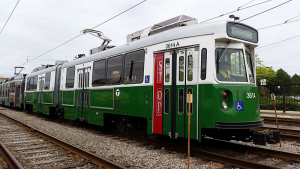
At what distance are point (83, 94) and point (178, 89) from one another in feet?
18.4

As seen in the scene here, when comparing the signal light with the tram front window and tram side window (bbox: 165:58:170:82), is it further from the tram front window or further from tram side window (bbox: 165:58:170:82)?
tram side window (bbox: 165:58:170:82)

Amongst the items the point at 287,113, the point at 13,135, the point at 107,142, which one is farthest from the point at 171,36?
the point at 287,113

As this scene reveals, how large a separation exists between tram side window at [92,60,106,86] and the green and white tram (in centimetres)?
46

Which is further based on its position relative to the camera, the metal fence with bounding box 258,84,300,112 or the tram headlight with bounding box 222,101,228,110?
the metal fence with bounding box 258,84,300,112

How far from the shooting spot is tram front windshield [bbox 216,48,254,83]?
5902 millimetres

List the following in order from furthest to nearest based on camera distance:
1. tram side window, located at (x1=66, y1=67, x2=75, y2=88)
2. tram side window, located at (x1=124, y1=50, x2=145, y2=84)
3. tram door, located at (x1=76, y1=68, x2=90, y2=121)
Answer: tram side window, located at (x1=66, y1=67, x2=75, y2=88), tram door, located at (x1=76, y1=68, x2=90, y2=121), tram side window, located at (x1=124, y1=50, x2=145, y2=84)

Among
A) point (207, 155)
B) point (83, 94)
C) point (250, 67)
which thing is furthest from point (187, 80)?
point (83, 94)

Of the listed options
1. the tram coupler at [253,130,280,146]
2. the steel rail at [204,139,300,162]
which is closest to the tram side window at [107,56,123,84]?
the steel rail at [204,139,300,162]

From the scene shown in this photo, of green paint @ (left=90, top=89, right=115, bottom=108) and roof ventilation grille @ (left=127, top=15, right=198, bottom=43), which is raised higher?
roof ventilation grille @ (left=127, top=15, right=198, bottom=43)

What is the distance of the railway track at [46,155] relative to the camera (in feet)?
17.6

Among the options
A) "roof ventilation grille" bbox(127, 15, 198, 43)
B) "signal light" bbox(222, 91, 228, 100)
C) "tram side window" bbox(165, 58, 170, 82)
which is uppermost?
"roof ventilation grille" bbox(127, 15, 198, 43)

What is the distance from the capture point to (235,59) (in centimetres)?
611

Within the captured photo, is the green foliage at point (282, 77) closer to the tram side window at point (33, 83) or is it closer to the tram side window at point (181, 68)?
the tram side window at point (33, 83)

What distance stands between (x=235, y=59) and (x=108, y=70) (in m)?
4.75
